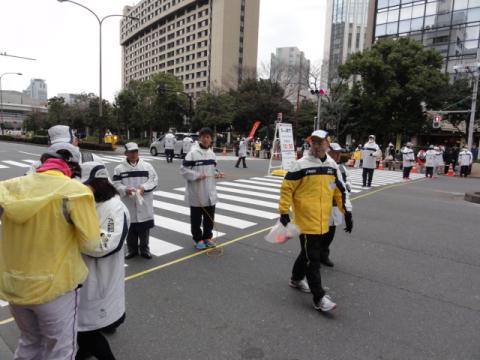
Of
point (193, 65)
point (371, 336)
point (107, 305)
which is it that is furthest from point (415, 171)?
point (193, 65)

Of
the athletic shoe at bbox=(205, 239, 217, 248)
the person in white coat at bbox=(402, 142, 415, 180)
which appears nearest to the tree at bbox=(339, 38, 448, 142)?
the person in white coat at bbox=(402, 142, 415, 180)

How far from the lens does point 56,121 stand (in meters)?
57.6

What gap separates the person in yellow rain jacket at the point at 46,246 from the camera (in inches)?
74.6

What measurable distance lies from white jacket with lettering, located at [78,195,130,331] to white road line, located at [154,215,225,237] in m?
3.97

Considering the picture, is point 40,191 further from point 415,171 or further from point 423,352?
point 415,171

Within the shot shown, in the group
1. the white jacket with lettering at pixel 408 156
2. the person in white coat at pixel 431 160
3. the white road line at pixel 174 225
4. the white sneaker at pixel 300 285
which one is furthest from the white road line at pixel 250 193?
the person in white coat at pixel 431 160

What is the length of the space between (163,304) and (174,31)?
107m

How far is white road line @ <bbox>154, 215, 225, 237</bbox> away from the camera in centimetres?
654

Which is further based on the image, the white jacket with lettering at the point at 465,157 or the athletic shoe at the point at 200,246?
the white jacket with lettering at the point at 465,157

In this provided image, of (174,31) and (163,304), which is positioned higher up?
(174,31)

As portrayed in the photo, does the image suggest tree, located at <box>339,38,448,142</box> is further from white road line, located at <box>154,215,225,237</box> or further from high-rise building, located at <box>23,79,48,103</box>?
high-rise building, located at <box>23,79,48,103</box>

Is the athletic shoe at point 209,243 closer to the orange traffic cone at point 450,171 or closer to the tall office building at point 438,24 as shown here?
the orange traffic cone at point 450,171

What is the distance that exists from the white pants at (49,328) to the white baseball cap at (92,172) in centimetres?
76

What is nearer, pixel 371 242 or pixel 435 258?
pixel 435 258
